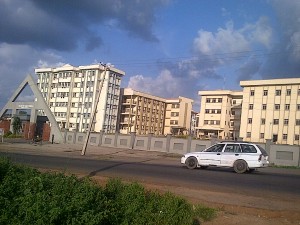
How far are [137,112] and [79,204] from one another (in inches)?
3694

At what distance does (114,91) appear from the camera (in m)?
95.8

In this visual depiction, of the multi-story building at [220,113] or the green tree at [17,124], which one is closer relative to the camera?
the green tree at [17,124]

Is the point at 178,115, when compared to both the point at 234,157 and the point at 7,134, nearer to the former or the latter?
the point at 7,134

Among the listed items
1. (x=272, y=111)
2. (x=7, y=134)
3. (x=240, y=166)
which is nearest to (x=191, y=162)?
(x=240, y=166)

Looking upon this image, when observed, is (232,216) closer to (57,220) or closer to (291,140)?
(57,220)

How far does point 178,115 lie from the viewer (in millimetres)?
107188

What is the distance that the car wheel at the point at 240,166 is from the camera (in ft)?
60.3

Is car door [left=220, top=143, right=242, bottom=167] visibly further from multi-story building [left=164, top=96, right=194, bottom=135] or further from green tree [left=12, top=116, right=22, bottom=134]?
multi-story building [left=164, top=96, right=194, bottom=135]

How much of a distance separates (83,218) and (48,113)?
4573cm

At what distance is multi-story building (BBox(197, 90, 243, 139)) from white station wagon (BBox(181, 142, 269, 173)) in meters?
62.7

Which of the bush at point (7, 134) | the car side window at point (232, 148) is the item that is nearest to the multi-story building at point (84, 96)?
the bush at point (7, 134)

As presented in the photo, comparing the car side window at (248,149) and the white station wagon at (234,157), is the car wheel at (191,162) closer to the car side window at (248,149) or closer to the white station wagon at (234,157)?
the white station wagon at (234,157)

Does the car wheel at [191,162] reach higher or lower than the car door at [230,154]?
lower

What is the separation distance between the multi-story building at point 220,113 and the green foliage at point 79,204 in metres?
75.2
